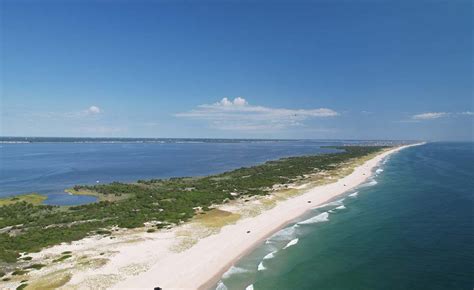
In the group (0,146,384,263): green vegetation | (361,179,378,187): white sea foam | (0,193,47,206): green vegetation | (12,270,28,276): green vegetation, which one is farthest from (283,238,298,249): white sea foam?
(0,193,47,206): green vegetation

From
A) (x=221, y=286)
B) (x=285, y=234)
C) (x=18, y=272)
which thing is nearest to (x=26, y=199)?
(x=18, y=272)

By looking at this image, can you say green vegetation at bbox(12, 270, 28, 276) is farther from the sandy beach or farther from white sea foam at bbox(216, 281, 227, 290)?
white sea foam at bbox(216, 281, 227, 290)

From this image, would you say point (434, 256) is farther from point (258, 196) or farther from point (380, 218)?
point (258, 196)

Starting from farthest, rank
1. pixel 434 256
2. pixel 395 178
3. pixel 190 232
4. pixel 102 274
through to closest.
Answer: pixel 395 178
pixel 190 232
pixel 434 256
pixel 102 274

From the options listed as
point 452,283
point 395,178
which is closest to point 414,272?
point 452,283

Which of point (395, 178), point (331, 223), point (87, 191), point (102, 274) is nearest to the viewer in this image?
point (102, 274)

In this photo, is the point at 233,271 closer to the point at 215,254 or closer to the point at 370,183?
the point at 215,254
